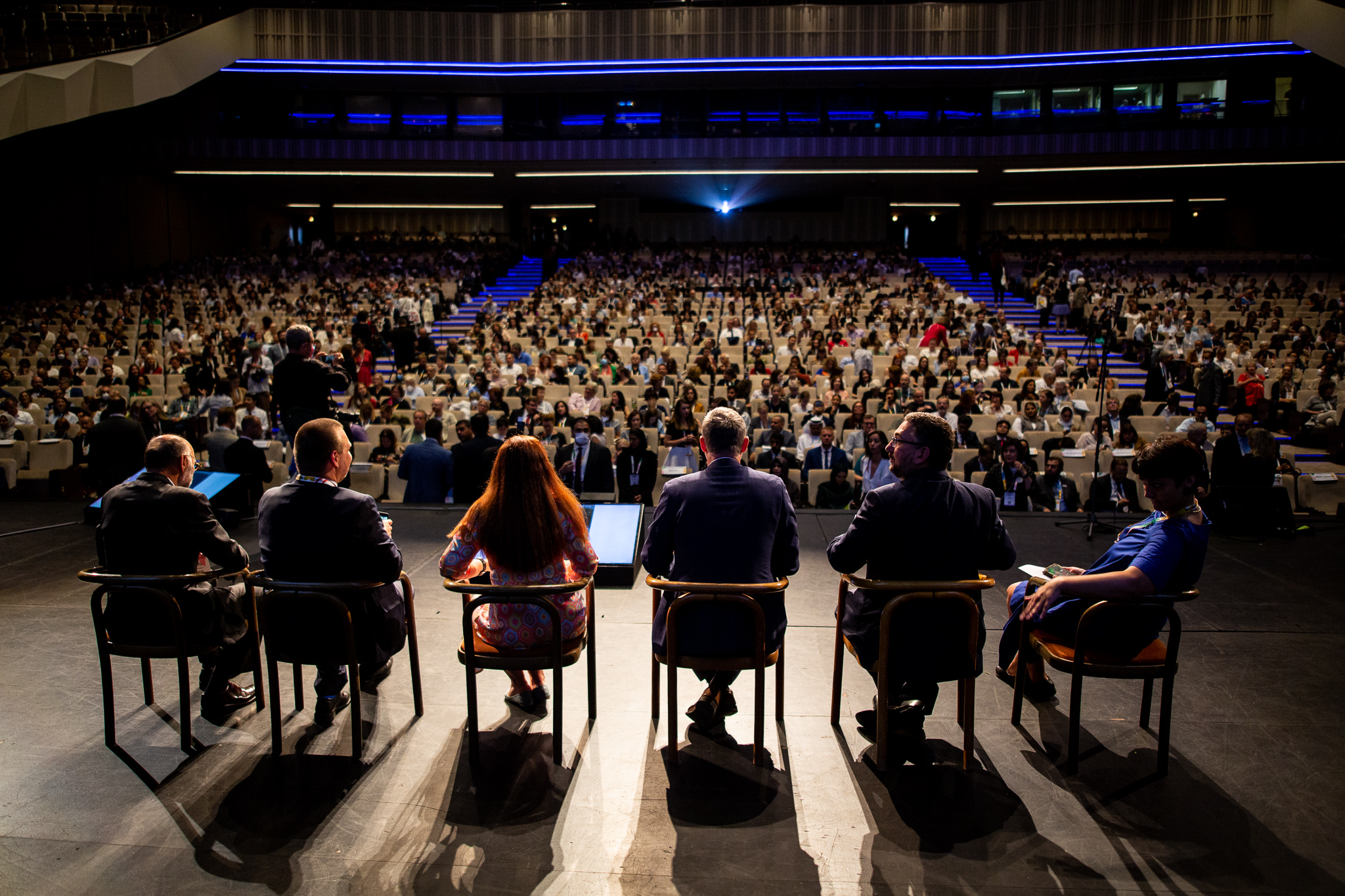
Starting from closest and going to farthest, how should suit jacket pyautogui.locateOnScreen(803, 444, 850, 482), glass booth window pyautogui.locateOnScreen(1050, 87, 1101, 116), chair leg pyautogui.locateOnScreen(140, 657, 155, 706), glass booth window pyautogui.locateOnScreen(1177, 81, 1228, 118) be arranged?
1. chair leg pyautogui.locateOnScreen(140, 657, 155, 706)
2. suit jacket pyautogui.locateOnScreen(803, 444, 850, 482)
3. glass booth window pyautogui.locateOnScreen(1177, 81, 1228, 118)
4. glass booth window pyautogui.locateOnScreen(1050, 87, 1101, 116)

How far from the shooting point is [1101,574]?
2543mm

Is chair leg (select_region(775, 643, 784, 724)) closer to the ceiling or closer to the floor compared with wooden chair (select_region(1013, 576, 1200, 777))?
closer to the floor

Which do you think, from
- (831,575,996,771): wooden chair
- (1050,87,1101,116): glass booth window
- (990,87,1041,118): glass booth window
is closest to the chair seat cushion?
(831,575,996,771): wooden chair

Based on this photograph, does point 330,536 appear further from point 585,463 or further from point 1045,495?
point 1045,495

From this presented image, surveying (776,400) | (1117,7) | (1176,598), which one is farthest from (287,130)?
(1176,598)

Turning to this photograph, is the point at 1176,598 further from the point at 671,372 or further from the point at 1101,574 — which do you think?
the point at 671,372

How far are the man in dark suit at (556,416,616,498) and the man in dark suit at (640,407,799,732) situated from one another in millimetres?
3859

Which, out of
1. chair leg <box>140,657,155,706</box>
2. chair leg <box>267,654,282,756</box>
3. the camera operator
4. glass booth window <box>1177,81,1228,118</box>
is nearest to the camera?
chair leg <box>267,654,282,756</box>

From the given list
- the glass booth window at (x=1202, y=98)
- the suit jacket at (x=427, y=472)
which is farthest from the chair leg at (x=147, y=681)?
the glass booth window at (x=1202, y=98)

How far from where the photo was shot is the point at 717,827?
232 cm

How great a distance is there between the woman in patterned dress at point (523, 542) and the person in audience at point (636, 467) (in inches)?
156

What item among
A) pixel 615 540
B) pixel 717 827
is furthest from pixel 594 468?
pixel 717 827

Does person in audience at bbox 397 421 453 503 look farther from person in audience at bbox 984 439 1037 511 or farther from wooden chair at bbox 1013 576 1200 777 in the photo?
wooden chair at bbox 1013 576 1200 777

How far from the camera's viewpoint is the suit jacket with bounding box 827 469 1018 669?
8.27 ft
